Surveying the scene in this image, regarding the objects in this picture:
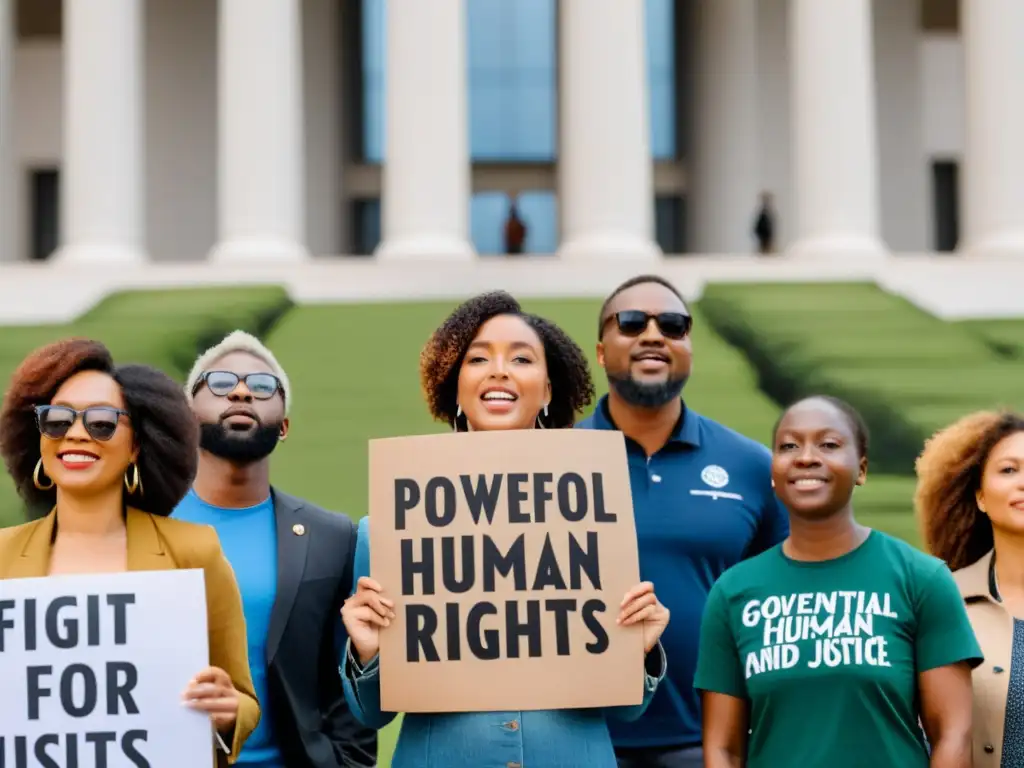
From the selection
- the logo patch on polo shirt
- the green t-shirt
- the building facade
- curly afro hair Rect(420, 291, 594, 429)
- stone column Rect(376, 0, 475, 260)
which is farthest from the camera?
the building facade

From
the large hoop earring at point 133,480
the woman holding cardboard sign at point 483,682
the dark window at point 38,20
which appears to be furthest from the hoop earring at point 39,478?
the dark window at point 38,20

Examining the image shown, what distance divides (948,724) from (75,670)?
11.6ft

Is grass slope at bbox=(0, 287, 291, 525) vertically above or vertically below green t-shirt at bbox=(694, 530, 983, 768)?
above

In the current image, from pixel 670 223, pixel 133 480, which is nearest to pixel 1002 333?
pixel 133 480

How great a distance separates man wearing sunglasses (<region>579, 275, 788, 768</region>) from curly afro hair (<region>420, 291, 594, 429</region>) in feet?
1.44

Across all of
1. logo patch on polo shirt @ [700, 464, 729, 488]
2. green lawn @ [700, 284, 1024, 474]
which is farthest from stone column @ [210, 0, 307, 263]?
logo patch on polo shirt @ [700, 464, 729, 488]

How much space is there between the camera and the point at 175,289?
97.1 ft

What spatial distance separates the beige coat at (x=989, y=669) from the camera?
6.02m

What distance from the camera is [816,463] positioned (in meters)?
5.94

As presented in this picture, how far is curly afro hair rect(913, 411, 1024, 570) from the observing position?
684 centimetres

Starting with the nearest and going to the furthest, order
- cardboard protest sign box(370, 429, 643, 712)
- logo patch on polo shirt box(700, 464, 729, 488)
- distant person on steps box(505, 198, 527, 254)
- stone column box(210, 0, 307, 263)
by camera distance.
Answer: cardboard protest sign box(370, 429, 643, 712)
logo patch on polo shirt box(700, 464, 729, 488)
stone column box(210, 0, 307, 263)
distant person on steps box(505, 198, 527, 254)

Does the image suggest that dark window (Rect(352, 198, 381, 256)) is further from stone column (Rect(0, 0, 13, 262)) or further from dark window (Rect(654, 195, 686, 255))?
stone column (Rect(0, 0, 13, 262))

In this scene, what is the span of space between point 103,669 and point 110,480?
2.50 feet

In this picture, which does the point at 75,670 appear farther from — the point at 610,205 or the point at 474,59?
the point at 474,59
